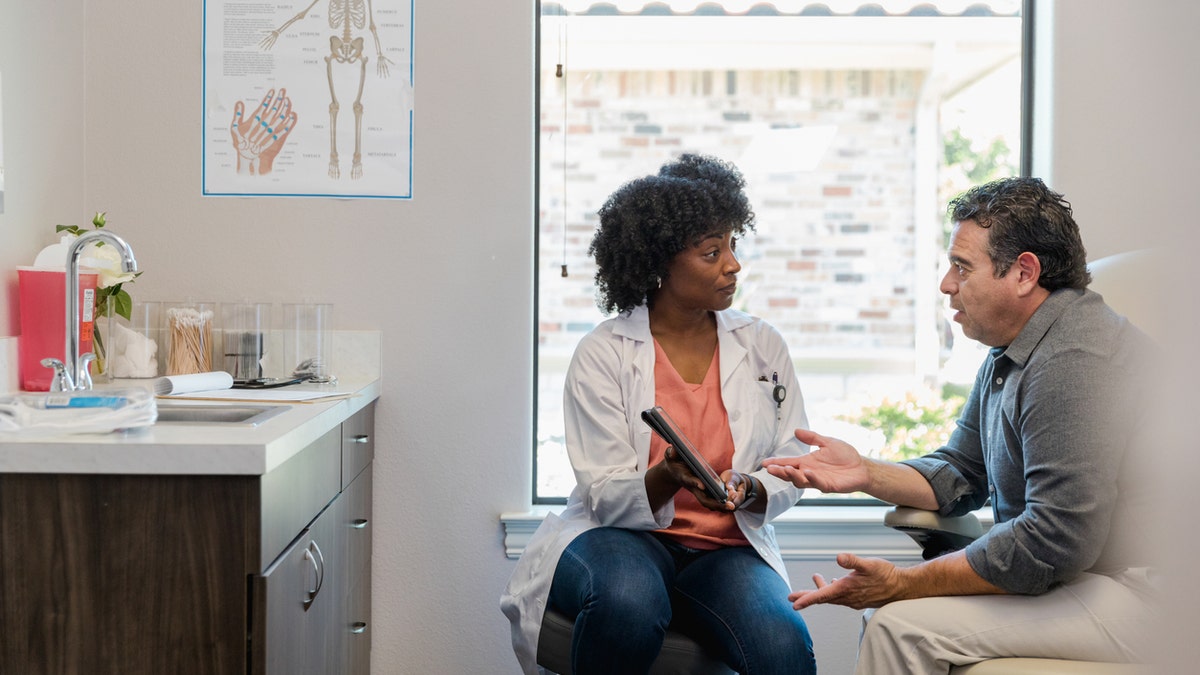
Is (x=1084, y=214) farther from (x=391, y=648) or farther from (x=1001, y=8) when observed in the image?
(x=391, y=648)

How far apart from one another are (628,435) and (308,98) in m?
1.22

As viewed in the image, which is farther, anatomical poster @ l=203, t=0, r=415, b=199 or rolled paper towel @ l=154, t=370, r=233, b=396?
anatomical poster @ l=203, t=0, r=415, b=199

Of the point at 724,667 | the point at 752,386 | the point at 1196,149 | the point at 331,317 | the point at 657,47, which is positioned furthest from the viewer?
the point at 657,47

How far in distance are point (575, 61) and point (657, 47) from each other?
23 centimetres

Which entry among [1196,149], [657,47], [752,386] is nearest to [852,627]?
[752,386]

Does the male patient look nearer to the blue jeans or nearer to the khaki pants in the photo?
the khaki pants

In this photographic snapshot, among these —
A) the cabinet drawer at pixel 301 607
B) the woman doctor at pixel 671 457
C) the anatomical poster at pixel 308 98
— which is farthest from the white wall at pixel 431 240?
the cabinet drawer at pixel 301 607

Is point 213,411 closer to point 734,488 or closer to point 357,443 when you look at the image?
point 357,443

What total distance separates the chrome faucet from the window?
3.87 ft

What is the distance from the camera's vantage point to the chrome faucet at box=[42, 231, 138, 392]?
1.76 m

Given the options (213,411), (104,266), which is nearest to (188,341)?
(104,266)

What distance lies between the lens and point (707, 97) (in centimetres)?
275

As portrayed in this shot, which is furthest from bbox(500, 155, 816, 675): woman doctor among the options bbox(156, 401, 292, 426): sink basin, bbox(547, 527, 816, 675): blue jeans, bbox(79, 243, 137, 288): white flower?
bbox(79, 243, 137, 288): white flower

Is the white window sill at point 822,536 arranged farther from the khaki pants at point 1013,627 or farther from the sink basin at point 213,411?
the khaki pants at point 1013,627
